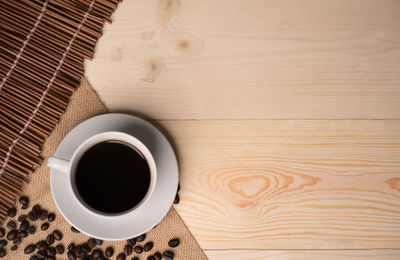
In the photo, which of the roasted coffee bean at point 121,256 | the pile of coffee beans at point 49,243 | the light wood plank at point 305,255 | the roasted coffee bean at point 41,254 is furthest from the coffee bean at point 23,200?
the light wood plank at point 305,255

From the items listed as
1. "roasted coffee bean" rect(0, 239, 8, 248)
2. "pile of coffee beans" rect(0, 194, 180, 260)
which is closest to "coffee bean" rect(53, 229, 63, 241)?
"pile of coffee beans" rect(0, 194, 180, 260)

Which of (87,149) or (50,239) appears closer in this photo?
(87,149)

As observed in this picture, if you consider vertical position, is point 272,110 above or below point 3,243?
A: above

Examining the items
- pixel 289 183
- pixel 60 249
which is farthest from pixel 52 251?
pixel 289 183

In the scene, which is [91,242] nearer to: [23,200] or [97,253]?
[97,253]

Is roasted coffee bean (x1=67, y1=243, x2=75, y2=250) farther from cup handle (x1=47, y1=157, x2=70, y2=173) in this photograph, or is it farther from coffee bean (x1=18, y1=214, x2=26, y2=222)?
cup handle (x1=47, y1=157, x2=70, y2=173)

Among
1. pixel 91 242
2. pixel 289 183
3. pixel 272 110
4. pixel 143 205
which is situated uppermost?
pixel 272 110

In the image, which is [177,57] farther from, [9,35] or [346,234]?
[346,234]

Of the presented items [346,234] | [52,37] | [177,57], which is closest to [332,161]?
[346,234]
